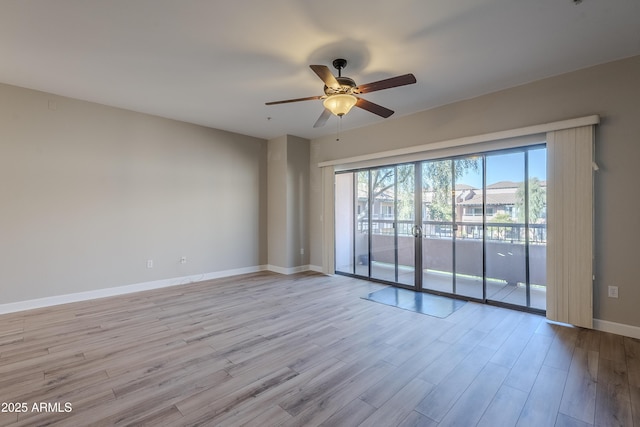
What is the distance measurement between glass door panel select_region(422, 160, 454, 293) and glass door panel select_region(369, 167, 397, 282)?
587 mm

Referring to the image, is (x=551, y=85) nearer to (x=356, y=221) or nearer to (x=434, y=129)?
(x=434, y=129)

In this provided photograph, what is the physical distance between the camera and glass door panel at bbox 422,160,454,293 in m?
4.36

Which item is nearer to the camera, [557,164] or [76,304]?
[557,164]

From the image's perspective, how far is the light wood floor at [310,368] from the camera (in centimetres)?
184

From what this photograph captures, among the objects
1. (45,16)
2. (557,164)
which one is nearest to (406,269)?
(557,164)

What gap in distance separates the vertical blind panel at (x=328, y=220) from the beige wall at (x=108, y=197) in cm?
165

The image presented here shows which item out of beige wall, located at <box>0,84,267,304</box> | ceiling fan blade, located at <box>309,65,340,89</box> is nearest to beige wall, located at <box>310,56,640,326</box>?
ceiling fan blade, located at <box>309,65,340,89</box>

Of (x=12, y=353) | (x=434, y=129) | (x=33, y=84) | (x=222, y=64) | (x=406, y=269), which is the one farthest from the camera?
(x=406, y=269)

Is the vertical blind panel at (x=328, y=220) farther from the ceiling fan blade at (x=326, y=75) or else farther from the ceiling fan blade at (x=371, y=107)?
the ceiling fan blade at (x=326, y=75)

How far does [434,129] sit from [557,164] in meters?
1.64

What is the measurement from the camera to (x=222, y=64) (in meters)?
3.11

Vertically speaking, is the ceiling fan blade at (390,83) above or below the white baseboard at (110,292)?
above

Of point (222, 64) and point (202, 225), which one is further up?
point (222, 64)

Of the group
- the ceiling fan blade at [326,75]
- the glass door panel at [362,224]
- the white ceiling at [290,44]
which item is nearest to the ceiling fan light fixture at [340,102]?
the ceiling fan blade at [326,75]
